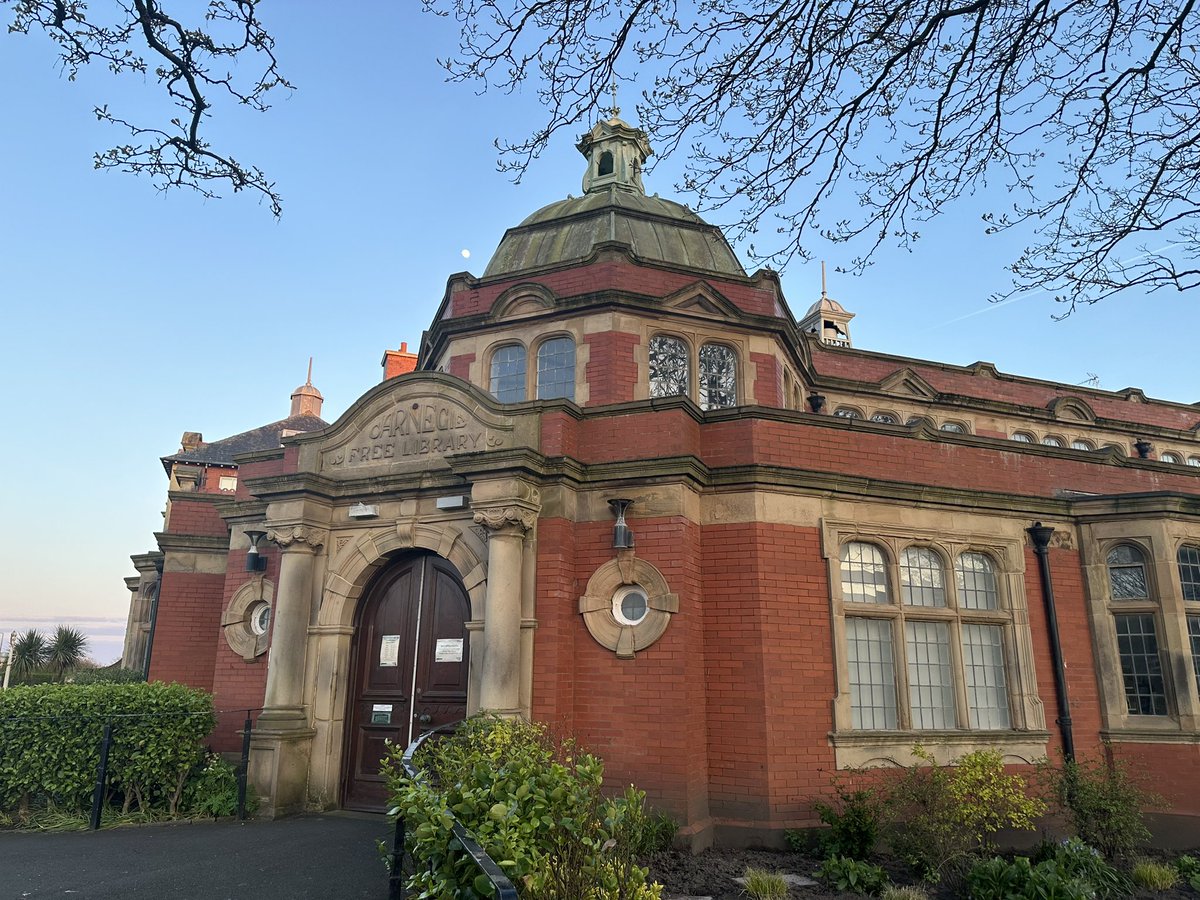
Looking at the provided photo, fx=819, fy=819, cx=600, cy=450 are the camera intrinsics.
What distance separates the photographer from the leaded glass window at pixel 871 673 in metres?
9.67

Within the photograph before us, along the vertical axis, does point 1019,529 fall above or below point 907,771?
above

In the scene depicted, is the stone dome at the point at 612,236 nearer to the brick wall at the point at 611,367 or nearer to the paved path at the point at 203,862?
the brick wall at the point at 611,367

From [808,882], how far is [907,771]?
2.03m

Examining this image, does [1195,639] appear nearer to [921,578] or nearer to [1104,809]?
[1104,809]

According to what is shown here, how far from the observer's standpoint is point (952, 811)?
7781mm

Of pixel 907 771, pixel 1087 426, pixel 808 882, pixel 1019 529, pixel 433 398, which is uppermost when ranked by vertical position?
pixel 1087 426

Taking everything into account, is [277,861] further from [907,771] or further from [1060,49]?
[1060,49]

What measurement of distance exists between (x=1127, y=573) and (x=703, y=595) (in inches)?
242

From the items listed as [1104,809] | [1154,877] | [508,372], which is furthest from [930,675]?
[508,372]

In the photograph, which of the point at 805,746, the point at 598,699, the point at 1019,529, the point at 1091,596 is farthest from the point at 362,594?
the point at 1091,596

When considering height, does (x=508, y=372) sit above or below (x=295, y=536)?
above

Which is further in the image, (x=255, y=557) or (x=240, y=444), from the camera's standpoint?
(x=240, y=444)

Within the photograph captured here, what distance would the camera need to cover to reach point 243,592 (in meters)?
12.0

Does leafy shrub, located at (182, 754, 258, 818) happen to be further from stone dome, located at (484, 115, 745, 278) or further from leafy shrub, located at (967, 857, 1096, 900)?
stone dome, located at (484, 115, 745, 278)
